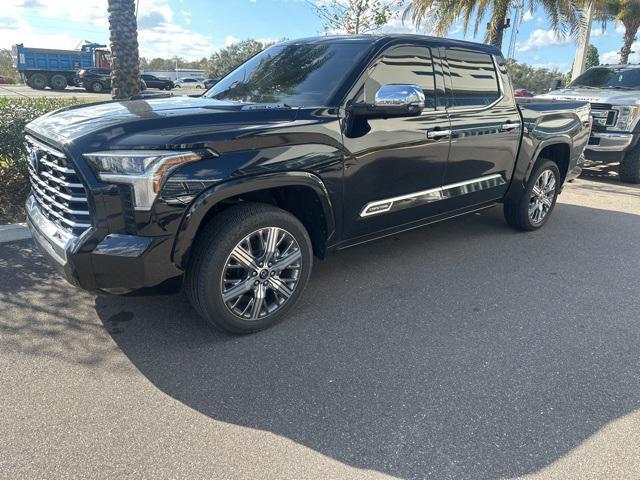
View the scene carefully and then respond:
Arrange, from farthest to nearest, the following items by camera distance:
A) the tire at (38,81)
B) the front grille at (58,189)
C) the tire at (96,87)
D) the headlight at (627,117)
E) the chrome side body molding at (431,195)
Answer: the tire at (38,81)
the tire at (96,87)
the headlight at (627,117)
the chrome side body molding at (431,195)
the front grille at (58,189)

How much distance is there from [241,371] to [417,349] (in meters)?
1.12

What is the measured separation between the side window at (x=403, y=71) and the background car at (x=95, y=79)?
2895cm

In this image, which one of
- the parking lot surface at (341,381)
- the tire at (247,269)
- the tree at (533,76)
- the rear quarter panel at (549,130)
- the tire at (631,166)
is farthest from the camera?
the tree at (533,76)

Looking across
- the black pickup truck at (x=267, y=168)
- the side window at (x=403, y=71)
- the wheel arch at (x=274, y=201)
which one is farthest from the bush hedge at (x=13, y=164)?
the side window at (x=403, y=71)

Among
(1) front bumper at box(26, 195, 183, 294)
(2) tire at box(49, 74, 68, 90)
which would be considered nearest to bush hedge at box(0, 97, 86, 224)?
(1) front bumper at box(26, 195, 183, 294)

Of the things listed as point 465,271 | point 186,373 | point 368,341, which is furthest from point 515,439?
point 465,271

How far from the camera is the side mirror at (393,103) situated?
3.30 m

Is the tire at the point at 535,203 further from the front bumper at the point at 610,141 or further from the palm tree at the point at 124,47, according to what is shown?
the palm tree at the point at 124,47

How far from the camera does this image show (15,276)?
4.10m

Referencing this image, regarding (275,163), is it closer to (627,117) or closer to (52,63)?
(627,117)

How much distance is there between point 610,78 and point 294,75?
866cm

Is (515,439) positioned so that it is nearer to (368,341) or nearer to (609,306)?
(368,341)

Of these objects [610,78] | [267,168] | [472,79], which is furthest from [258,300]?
[610,78]

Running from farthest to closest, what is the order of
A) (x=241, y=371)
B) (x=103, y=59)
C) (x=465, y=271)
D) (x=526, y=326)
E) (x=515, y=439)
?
(x=103, y=59), (x=465, y=271), (x=526, y=326), (x=241, y=371), (x=515, y=439)
